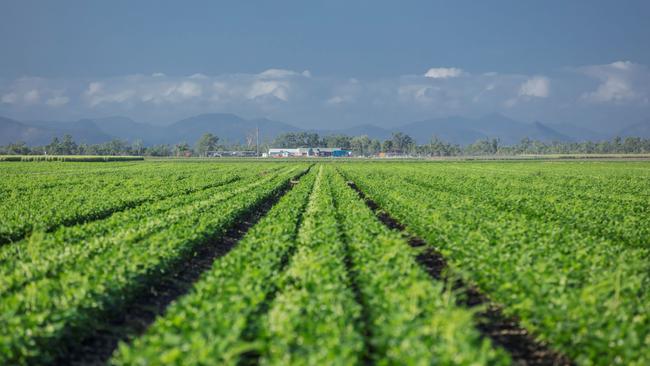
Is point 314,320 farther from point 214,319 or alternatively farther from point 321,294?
point 214,319

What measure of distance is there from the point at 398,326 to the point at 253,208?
17.9 meters

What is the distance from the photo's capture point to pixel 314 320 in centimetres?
695

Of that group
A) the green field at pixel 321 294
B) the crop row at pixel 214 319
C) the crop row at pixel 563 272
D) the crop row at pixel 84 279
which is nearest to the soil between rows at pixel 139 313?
the green field at pixel 321 294

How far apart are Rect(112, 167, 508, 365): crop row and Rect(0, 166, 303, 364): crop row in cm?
113

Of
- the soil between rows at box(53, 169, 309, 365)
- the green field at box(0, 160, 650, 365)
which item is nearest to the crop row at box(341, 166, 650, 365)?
the green field at box(0, 160, 650, 365)

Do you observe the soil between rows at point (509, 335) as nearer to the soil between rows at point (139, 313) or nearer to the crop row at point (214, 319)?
the crop row at point (214, 319)

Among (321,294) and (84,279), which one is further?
(84,279)

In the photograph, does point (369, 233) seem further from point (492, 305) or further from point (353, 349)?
point (353, 349)

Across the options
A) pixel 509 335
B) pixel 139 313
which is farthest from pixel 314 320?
pixel 139 313

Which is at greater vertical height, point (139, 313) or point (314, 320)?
point (314, 320)

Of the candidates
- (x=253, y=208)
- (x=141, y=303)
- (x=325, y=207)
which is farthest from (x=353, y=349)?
(x=253, y=208)

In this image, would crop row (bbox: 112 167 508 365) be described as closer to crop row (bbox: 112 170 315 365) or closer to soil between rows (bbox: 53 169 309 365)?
crop row (bbox: 112 170 315 365)

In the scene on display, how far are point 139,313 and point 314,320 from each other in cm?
469

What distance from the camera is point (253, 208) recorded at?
24.0 m
